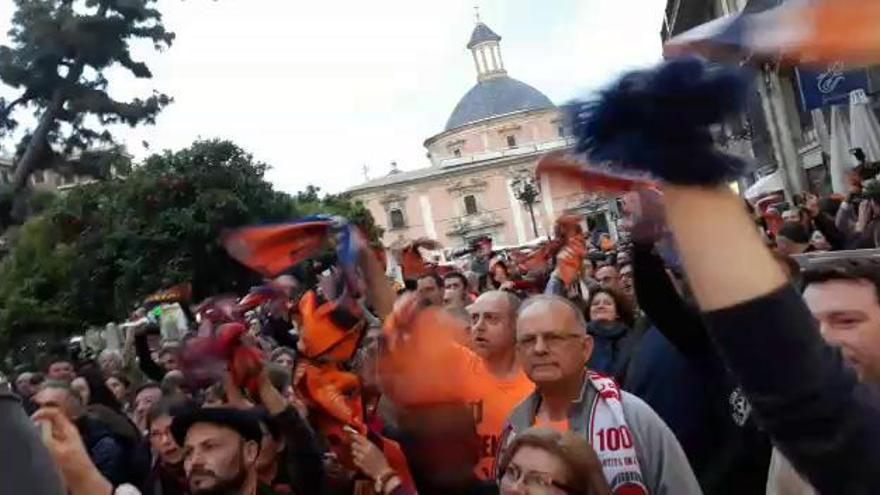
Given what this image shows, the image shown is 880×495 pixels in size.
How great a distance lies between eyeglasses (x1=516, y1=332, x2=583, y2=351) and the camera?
3393 millimetres

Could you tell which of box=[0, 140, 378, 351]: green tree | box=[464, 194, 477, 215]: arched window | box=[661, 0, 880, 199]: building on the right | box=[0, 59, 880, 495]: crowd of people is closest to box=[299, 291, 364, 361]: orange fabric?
box=[0, 59, 880, 495]: crowd of people

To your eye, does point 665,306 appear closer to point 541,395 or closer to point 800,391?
point 541,395

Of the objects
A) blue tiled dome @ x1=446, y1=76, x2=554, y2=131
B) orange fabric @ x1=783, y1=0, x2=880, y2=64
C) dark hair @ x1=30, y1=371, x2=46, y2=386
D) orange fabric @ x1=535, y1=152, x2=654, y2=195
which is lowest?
dark hair @ x1=30, y1=371, x2=46, y2=386

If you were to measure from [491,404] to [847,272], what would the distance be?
1.95 m

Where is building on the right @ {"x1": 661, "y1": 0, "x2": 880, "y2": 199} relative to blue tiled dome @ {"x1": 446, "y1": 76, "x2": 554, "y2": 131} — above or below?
below

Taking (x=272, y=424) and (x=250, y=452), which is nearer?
(x=250, y=452)

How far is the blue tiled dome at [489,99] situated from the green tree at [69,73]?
58.0 metres

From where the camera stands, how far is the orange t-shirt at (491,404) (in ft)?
12.3

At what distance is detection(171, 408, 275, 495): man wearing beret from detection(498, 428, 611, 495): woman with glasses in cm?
96

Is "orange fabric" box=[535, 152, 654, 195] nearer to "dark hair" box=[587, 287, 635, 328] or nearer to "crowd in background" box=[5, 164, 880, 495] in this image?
"crowd in background" box=[5, 164, 880, 495]

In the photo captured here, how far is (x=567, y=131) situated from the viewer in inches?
54.6

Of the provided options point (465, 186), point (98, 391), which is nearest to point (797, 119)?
point (98, 391)

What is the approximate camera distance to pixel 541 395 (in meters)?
3.38

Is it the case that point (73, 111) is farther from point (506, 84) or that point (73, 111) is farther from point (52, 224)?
point (506, 84)
